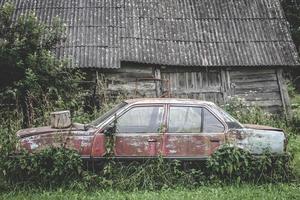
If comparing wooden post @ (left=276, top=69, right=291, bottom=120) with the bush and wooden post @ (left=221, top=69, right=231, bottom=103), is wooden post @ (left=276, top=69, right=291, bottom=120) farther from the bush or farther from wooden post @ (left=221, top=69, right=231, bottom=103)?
wooden post @ (left=221, top=69, right=231, bottom=103)

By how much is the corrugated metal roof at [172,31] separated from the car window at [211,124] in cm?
609

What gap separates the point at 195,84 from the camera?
15.1 meters

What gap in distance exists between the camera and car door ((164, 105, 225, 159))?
8.07m

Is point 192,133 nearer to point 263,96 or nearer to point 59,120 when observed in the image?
point 59,120

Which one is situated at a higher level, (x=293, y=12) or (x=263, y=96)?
(x=293, y=12)

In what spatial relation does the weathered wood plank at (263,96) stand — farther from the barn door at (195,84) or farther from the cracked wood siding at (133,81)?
the cracked wood siding at (133,81)

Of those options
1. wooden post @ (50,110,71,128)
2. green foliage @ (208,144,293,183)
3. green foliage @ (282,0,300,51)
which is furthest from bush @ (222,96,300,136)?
green foliage @ (282,0,300,51)

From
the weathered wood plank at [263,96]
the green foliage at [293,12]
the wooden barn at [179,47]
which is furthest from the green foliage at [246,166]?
the green foliage at [293,12]

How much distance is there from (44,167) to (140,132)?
5.51ft

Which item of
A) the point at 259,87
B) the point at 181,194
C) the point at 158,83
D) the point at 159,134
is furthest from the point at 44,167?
the point at 259,87

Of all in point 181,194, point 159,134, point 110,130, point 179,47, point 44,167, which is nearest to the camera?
point 181,194

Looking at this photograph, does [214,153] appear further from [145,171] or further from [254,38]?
[254,38]

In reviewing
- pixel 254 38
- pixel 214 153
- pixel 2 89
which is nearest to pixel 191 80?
pixel 254 38

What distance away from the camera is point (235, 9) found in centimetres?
1666
